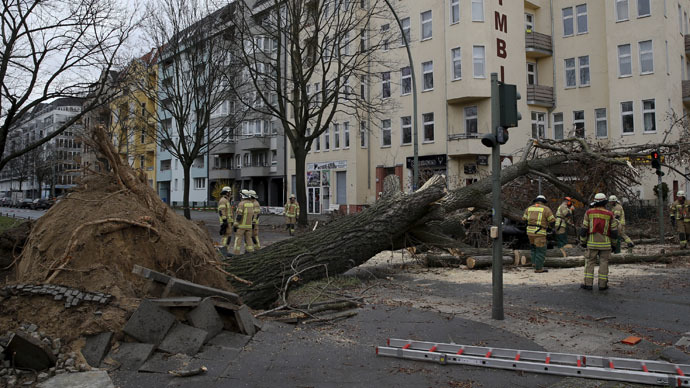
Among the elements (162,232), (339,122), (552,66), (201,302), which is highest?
(552,66)

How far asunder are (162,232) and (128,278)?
0.80m

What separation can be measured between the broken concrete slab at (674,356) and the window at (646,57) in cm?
2593

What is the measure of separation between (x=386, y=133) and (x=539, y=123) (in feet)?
30.3

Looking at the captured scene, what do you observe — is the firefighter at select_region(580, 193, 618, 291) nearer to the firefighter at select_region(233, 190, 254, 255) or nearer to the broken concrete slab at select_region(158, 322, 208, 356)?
the broken concrete slab at select_region(158, 322, 208, 356)

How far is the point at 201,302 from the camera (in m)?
5.04

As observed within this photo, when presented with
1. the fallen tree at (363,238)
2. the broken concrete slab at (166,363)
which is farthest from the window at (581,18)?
the broken concrete slab at (166,363)

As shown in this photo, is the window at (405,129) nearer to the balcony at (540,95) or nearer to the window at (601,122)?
the balcony at (540,95)

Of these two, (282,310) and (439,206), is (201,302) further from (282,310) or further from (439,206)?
(439,206)

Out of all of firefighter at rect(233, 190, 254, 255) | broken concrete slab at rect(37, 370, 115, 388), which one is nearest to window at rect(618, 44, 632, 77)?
firefighter at rect(233, 190, 254, 255)

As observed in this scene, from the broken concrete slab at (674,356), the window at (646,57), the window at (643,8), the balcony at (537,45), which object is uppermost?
the window at (643,8)

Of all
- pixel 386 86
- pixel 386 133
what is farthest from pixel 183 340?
pixel 386 86

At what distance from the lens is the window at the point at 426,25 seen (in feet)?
96.1

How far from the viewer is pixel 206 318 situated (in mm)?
4992

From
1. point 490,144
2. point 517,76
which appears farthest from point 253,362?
point 517,76
